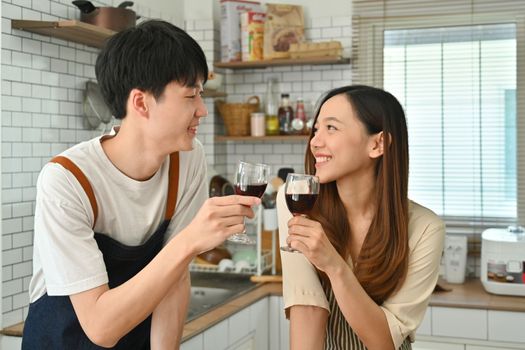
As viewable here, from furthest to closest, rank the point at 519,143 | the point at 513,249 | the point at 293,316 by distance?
the point at 519,143
the point at 513,249
the point at 293,316

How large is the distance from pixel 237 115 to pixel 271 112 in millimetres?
208

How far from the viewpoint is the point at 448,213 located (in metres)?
4.07

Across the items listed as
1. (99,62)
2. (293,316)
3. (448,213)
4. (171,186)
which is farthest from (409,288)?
(448,213)

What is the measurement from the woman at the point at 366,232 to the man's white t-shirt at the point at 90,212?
386 millimetres

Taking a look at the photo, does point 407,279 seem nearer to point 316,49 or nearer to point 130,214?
point 130,214

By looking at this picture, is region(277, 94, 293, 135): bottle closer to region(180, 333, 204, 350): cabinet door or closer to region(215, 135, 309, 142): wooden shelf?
region(215, 135, 309, 142): wooden shelf

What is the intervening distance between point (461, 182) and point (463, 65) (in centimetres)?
67

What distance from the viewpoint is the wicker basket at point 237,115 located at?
4.27 m

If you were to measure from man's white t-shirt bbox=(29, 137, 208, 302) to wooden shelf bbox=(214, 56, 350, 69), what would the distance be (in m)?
2.04

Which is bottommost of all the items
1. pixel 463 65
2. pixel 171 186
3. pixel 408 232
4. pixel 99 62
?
pixel 408 232

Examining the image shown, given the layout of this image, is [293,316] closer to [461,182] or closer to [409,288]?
[409,288]

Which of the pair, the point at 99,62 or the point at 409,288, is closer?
the point at 99,62

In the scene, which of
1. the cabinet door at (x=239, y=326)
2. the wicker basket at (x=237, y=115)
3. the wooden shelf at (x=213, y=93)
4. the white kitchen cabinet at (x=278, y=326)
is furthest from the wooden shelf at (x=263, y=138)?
the cabinet door at (x=239, y=326)

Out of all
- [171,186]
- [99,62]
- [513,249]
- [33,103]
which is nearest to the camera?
[99,62]
